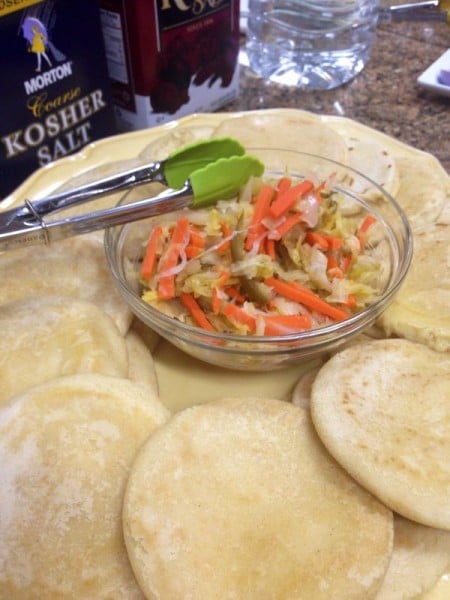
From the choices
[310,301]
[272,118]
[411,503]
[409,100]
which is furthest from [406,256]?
[409,100]

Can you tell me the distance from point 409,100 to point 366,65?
45cm

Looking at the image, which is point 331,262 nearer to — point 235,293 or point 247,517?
point 235,293

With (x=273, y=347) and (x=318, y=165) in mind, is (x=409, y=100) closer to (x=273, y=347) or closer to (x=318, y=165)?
(x=318, y=165)

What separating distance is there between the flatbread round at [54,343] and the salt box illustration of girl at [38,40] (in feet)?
3.26

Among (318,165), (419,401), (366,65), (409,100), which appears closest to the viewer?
(419,401)

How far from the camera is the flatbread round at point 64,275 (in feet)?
5.71

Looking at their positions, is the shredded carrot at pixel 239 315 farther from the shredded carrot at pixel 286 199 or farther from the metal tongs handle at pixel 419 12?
the metal tongs handle at pixel 419 12

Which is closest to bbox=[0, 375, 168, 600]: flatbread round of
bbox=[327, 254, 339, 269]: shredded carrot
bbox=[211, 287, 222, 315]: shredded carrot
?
bbox=[211, 287, 222, 315]: shredded carrot

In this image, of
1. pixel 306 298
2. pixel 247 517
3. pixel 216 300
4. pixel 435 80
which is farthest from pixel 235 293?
pixel 435 80

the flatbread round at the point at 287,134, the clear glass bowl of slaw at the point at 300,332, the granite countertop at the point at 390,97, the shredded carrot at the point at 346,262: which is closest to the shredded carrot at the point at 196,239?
the clear glass bowl of slaw at the point at 300,332

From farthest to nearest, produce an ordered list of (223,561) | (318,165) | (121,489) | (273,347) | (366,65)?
(366,65), (318,165), (273,347), (121,489), (223,561)

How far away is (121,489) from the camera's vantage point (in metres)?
1.29

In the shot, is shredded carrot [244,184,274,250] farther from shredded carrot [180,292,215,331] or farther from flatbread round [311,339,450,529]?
flatbread round [311,339,450,529]

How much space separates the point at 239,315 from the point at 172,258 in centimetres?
27
